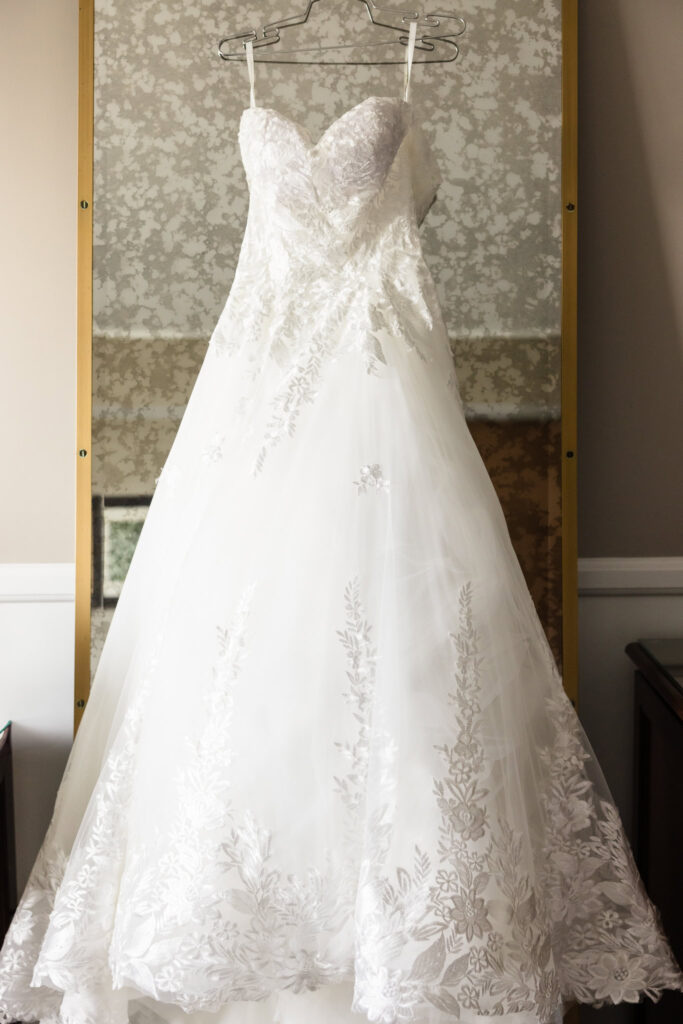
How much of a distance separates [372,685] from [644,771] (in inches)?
36.3

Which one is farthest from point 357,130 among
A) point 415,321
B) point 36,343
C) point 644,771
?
point 644,771

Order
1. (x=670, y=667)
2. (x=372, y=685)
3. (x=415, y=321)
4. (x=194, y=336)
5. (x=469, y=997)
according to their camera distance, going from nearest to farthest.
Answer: (x=469, y=997)
(x=372, y=685)
(x=415, y=321)
(x=670, y=667)
(x=194, y=336)

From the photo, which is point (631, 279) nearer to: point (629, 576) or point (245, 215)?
point (629, 576)

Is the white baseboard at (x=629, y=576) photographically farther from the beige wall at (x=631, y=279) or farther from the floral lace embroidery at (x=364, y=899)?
the floral lace embroidery at (x=364, y=899)

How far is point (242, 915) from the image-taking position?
99cm

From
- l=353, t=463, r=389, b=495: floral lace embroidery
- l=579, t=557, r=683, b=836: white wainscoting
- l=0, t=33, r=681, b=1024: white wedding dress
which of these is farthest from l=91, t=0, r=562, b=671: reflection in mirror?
l=353, t=463, r=389, b=495: floral lace embroidery

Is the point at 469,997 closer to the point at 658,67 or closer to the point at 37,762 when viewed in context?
the point at 37,762

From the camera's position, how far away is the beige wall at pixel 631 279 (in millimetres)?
1760

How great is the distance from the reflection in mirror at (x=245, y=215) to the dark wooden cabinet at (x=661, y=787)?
0.20m

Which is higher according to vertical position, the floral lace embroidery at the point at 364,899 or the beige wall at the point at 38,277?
the beige wall at the point at 38,277

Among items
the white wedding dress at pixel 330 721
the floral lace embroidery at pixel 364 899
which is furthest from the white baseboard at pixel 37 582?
the floral lace embroidery at pixel 364 899

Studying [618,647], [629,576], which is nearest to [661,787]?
[618,647]

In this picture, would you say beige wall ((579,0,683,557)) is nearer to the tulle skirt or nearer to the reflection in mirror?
the reflection in mirror

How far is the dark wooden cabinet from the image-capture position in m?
1.49
